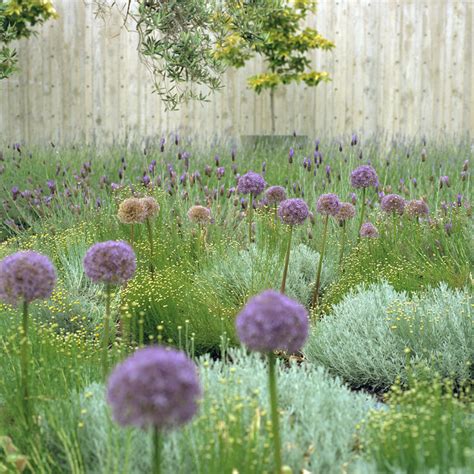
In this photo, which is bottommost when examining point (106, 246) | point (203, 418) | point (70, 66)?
point (203, 418)

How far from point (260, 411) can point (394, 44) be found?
382 inches

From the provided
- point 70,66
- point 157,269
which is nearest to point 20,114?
point 70,66

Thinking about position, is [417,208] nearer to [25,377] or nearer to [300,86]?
[25,377]

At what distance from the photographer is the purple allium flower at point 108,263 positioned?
2195 mm

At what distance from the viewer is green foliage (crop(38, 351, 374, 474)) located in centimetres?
184

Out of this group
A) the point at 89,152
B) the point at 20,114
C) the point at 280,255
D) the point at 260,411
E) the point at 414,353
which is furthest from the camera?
the point at 20,114

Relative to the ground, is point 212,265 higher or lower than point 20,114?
lower

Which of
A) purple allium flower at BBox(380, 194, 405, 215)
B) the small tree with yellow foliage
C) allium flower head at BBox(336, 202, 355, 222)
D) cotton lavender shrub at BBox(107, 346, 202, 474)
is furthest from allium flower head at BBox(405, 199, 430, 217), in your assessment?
the small tree with yellow foliage

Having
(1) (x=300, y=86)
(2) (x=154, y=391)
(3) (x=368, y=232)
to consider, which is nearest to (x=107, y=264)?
(2) (x=154, y=391)

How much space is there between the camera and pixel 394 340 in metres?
3.09

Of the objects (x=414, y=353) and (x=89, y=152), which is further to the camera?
(x=89, y=152)

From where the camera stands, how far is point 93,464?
6.68 ft

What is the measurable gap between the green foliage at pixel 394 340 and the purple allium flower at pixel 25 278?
4.53ft

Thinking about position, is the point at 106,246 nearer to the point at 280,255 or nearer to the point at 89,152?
the point at 280,255
